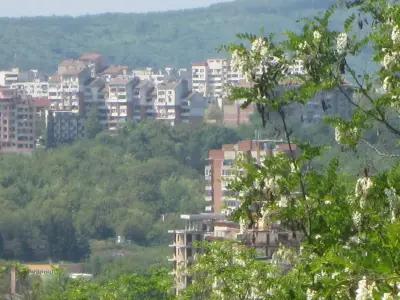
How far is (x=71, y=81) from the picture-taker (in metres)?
110

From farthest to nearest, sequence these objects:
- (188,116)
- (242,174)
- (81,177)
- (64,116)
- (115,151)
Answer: (188,116), (64,116), (115,151), (81,177), (242,174)

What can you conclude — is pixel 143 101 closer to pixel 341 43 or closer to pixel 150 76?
pixel 150 76

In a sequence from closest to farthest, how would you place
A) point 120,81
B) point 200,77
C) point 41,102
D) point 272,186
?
point 272,186 → point 41,102 → point 120,81 → point 200,77

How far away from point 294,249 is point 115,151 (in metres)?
75.1

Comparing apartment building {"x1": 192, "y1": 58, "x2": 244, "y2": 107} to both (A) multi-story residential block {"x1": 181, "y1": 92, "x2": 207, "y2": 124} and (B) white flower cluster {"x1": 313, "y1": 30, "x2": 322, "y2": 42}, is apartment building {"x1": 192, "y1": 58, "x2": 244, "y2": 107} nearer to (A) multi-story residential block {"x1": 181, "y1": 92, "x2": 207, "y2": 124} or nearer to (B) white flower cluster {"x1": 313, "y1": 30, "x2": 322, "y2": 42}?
(A) multi-story residential block {"x1": 181, "y1": 92, "x2": 207, "y2": 124}

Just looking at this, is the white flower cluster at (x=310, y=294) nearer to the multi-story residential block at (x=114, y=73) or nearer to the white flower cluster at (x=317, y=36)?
the white flower cluster at (x=317, y=36)

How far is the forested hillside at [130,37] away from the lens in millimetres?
170000

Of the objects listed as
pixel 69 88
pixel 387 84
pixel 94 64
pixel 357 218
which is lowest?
pixel 357 218

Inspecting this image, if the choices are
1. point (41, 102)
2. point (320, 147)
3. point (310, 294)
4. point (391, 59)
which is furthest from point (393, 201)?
point (41, 102)

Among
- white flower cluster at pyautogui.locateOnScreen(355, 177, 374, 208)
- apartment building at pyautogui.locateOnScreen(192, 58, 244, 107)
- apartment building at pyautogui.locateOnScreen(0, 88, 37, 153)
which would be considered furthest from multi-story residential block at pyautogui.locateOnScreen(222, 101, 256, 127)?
white flower cluster at pyautogui.locateOnScreen(355, 177, 374, 208)

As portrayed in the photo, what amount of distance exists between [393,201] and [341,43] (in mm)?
906

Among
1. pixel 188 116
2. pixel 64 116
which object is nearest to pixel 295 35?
pixel 64 116

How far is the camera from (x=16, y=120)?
98.9m

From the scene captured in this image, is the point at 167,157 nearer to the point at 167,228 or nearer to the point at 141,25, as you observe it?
the point at 167,228
